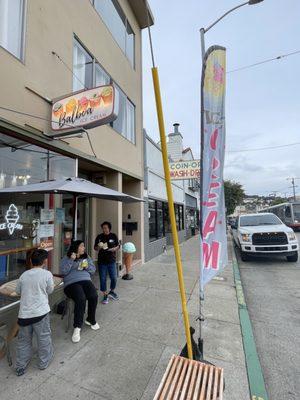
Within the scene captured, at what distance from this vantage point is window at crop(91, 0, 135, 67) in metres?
7.23

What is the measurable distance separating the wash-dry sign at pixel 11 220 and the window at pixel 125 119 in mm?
4330

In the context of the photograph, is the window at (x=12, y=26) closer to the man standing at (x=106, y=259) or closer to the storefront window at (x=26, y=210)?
the storefront window at (x=26, y=210)

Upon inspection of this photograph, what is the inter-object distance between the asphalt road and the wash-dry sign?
4193mm

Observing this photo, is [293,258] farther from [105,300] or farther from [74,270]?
[74,270]

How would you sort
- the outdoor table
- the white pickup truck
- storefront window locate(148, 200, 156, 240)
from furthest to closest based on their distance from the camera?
storefront window locate(148, 200, 156, 240) → the white pickup truck → the outdoor table

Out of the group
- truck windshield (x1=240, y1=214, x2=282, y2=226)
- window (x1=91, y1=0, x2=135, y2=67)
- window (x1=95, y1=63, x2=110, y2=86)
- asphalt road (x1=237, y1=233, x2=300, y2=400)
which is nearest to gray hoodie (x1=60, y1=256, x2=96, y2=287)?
asphalt road (x1=237, y1=233, x2=300, y2=400)

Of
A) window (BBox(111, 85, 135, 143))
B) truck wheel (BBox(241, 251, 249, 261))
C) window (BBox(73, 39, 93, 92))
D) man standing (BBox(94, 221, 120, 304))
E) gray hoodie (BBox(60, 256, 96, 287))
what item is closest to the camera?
gray hoodie (BBox(60, 256, 96, 287))

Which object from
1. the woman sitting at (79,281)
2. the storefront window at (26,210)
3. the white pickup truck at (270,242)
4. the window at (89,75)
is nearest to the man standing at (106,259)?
the storefront window at (26,210)

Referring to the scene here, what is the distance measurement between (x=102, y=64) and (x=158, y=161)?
18.1 ft

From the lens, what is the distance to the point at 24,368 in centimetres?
281

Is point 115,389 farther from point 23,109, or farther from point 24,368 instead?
point 23,109

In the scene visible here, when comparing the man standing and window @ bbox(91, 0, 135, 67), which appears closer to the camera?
the man standing

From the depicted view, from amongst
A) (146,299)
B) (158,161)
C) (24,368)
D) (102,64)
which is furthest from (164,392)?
(158,161)

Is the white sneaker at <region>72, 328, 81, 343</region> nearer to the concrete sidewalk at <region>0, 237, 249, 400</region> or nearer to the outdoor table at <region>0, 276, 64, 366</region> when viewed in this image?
the concrete sidewalk at <region>0, 237, 249, 400</region>
